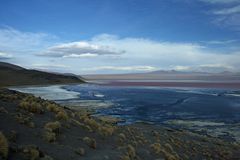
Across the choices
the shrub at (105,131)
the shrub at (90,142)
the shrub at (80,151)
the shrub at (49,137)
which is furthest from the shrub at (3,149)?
the shrub at (105,131)

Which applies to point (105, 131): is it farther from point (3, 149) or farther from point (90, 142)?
point (3, 149)

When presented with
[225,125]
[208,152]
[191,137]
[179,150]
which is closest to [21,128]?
[179,150]

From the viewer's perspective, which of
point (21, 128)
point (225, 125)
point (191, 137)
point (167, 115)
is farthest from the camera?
point (167, 115)

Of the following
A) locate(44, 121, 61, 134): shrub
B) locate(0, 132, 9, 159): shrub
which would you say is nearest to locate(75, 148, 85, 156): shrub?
locate(44, 121, 61, 134): shrub

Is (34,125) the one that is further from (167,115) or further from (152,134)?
(167,115)

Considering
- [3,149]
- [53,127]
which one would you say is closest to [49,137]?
[53,127]

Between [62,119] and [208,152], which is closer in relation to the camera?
[62,119]

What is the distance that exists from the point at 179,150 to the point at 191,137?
6330mm

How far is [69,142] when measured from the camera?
1419 centimetres

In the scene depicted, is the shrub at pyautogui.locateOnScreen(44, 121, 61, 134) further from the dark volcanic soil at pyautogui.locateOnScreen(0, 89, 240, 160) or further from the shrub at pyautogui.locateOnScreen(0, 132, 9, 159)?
the shrub at pyautogui.locateOnScreen(0, 132, 9, 159)

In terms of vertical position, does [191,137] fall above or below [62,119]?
below

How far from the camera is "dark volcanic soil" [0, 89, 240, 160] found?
11.7 m

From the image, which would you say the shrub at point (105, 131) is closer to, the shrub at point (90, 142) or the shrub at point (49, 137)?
the shrub at point (90, 142)

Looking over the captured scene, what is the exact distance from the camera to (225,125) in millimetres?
35812
